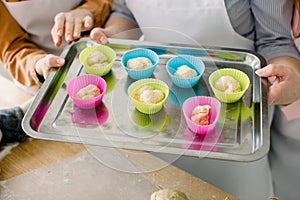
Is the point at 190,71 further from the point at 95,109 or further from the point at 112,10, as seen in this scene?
the point at 112,10

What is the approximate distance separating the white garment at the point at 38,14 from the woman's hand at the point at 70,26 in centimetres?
10

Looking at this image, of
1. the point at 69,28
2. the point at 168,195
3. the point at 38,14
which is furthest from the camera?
the point at 38,14

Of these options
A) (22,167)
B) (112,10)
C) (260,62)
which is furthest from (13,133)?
(260,62)

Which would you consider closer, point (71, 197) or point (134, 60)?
point (71, 197)

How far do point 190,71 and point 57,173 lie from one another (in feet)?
1.06

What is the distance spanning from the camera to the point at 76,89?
90 centimetres

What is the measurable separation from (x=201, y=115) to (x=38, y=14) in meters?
0.53

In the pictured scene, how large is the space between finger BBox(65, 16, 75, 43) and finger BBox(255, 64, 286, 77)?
0.40 metres

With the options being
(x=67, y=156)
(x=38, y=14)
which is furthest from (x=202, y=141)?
(x=38, y=14)

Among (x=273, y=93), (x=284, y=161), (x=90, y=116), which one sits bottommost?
(x=284, y=161)

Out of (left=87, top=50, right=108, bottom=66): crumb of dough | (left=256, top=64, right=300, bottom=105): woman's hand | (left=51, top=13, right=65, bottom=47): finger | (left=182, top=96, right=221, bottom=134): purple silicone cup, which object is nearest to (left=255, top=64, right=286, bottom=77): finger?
(left=256, top=64, right=300, bottom=105): woman's hand

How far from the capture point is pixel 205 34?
104 cm

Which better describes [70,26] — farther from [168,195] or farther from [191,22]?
[168,195]

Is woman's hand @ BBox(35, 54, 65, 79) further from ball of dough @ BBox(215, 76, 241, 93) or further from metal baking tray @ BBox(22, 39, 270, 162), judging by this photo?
ball of dough @ BBox(215, 76, 241, 93)
